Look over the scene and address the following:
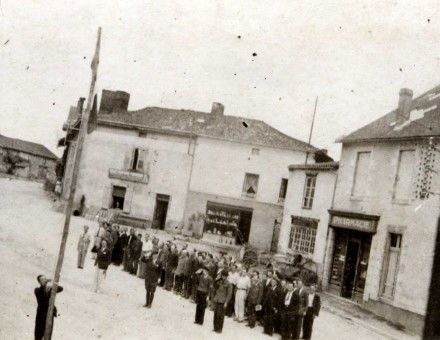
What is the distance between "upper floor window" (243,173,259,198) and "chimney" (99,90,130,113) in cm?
803

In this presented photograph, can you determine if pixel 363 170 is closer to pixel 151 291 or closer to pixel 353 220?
pixel 353 220

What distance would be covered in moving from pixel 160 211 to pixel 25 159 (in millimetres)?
26279

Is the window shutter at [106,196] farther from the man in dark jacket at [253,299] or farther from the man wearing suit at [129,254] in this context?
the man in dark jacket at [253,299]

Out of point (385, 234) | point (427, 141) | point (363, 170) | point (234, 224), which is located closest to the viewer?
point (427, 141)

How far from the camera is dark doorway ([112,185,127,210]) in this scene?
21.5 meters

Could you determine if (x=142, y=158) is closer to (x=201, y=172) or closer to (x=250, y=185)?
(x=201, y=172)

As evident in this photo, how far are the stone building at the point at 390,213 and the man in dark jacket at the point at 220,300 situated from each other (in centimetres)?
553

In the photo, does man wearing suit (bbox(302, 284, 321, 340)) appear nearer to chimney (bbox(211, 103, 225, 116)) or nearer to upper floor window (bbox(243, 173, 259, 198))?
upper floor window (bbox(243, 173, 259, 198))

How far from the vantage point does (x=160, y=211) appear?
23.8 meters

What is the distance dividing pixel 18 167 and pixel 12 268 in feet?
114

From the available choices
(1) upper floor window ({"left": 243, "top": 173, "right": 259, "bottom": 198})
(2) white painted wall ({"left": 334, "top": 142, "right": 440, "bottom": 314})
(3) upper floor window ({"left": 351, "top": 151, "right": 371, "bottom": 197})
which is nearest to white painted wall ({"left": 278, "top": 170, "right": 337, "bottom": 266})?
(2) white painted wall ({"left": 334, "top": 142, "right": 440, "bottom": 314})

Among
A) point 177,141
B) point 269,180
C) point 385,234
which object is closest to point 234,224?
point 269,180

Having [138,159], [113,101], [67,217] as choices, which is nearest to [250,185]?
[138,159]

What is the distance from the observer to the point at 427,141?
12680 millimetres
